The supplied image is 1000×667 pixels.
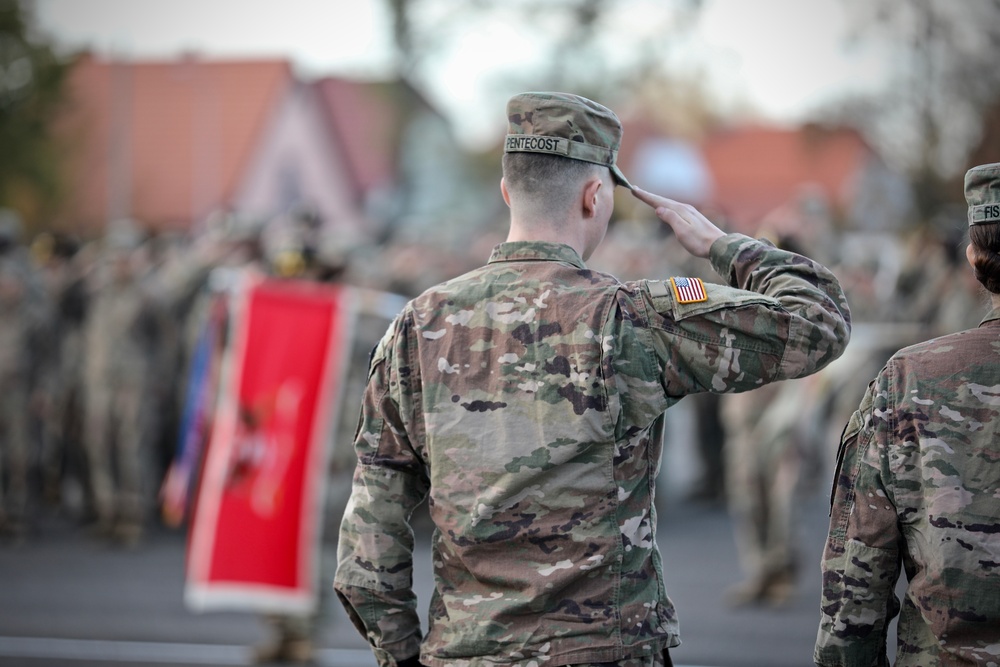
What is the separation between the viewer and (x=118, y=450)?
1004cm

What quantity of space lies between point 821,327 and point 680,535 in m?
7.45

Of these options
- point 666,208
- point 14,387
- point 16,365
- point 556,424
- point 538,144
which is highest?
point 16,365

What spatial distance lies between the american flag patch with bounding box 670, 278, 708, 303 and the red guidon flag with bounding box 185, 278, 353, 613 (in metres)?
3.64

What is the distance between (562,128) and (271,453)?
361 centimetres

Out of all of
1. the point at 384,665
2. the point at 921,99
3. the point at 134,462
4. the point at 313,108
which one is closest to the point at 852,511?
the point at 384,665

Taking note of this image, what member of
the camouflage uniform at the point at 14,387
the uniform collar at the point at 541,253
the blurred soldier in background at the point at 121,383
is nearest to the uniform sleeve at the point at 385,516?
the uniform collar at the point at 541,253

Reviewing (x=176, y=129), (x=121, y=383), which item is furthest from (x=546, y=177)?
(x=176, y=129)

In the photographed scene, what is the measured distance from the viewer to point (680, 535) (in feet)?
32.0

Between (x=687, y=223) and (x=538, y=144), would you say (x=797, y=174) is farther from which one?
(x=538, y=144)

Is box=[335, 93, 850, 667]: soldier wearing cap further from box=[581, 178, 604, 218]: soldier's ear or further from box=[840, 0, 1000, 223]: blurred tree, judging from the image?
box=[840, 0, 1000, 223]: blurred tree

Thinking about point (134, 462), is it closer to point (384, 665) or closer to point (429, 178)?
point (384, 665)

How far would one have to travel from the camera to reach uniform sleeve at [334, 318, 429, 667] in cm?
273

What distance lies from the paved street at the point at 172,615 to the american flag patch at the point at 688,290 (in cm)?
383

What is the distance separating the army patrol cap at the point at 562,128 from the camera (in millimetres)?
2654
